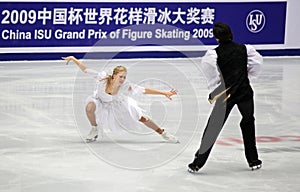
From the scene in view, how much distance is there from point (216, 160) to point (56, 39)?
23.7 feet

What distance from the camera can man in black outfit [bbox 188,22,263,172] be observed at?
6547 mm

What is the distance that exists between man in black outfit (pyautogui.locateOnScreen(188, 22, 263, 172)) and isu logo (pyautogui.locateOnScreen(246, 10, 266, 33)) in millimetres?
8667

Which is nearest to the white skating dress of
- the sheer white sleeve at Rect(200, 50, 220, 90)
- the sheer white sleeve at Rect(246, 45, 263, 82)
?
the sheer white sleeve at Rect(200, 50, 220, 90)

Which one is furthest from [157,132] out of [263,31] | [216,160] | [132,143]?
[263,31]

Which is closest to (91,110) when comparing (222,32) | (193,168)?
(193,168)

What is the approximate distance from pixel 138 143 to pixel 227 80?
166cm

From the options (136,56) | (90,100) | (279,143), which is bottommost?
(136,56)

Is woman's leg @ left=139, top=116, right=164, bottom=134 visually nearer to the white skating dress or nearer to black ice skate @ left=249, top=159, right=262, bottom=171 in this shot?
the white skating dress

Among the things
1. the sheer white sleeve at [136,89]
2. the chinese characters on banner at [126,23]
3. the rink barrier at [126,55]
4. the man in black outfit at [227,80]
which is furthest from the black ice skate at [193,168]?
the chinese characters on banner at [126,23]

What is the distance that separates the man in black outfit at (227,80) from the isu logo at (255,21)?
8.67 metres

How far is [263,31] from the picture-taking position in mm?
15359

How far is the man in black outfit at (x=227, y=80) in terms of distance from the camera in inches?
258

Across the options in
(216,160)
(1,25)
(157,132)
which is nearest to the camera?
(216,160)

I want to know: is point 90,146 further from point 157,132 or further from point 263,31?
point 263,31
